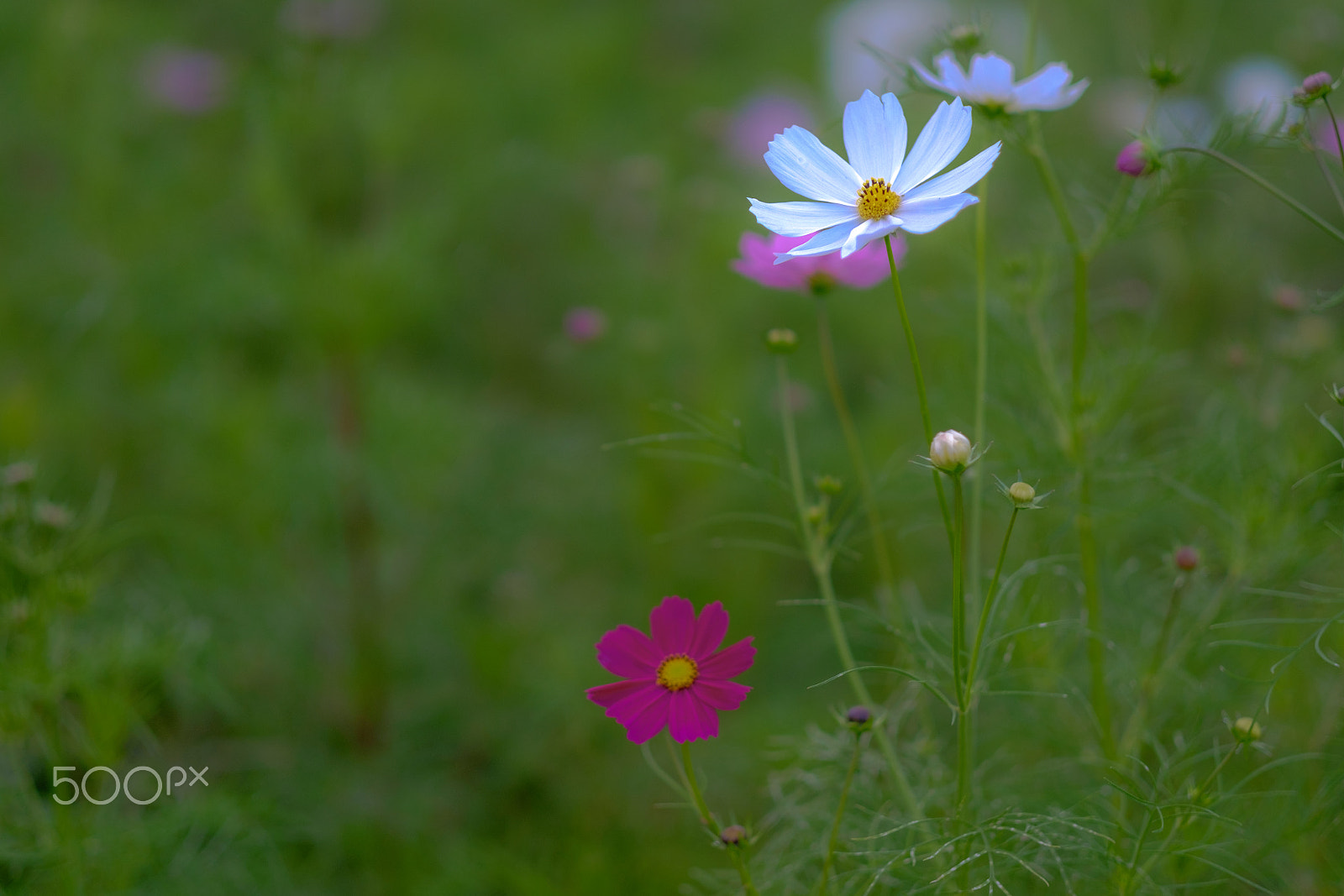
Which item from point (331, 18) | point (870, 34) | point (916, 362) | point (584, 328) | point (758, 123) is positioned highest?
point (870, 34)

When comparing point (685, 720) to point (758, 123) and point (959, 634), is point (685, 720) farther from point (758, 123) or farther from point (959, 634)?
point (758, 123)

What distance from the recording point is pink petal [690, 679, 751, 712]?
510mm

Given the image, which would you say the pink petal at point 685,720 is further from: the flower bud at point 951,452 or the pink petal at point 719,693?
the flower bud at point 951,452

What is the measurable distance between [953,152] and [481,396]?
1.25m

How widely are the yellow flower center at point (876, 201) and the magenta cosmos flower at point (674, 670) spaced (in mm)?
228

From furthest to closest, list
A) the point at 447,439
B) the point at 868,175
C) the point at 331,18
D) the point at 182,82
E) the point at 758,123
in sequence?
the point at 758,123 → the point at 182,82 → the point at 331,18 → the point at 447,439 → the point at 868,175

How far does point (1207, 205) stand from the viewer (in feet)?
6.06

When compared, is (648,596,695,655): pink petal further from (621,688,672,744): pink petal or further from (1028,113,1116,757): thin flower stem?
(1028,113,1116,757): thin flower stem

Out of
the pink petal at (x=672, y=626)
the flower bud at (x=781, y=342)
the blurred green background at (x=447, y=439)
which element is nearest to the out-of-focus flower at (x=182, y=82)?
the blurred green background at (x=447, y=439)

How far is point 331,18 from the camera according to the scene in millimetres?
1385

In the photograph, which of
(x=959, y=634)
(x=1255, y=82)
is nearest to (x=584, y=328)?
(x=959, y=634)

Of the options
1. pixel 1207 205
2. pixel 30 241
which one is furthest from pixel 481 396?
pixel 1207 205

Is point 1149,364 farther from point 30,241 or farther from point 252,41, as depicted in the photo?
point 252,41

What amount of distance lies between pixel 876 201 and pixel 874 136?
0.16 ft
